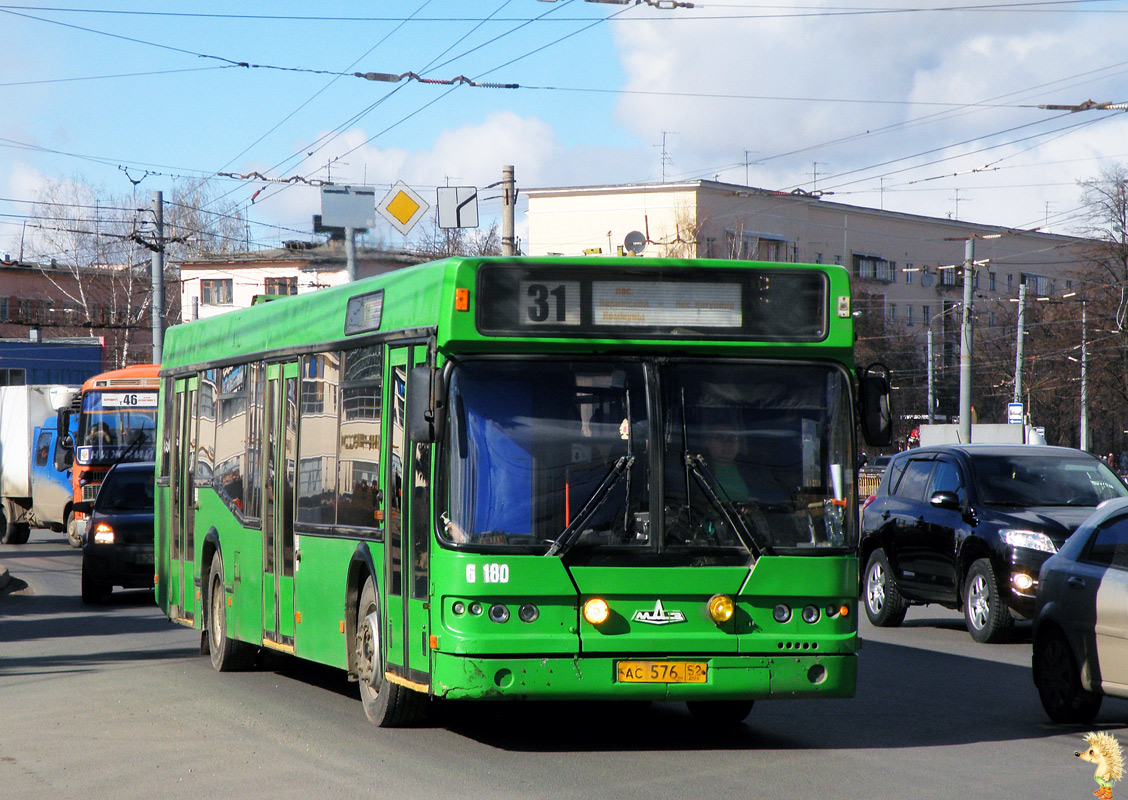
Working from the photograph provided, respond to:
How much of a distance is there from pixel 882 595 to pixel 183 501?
24.4ft

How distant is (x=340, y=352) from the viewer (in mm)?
10492

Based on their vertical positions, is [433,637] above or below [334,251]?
below

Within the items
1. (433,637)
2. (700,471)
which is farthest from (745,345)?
(433,637)

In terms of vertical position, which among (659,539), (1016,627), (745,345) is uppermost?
→ (745,345)

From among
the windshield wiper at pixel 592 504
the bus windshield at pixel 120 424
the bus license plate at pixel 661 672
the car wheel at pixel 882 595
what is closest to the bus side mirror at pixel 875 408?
the windshield wiper at pixel 592 504

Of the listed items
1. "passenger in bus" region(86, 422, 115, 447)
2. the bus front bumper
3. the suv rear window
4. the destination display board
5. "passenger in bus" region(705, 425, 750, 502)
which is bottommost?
the bus front bumper

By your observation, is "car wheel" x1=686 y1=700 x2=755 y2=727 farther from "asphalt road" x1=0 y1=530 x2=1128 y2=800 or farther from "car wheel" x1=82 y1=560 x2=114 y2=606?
"car wheel" x1=82 y1=560 x2=114 y2=606

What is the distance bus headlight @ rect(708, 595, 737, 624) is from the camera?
848 cm

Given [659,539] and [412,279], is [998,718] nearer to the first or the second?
[659,539]

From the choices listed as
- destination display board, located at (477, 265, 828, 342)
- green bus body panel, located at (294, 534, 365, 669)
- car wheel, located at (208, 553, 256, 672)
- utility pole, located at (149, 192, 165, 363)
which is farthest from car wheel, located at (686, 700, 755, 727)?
utility pole, located at (149, 192, 165, 363)

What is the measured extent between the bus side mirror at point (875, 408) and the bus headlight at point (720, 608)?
1206mm

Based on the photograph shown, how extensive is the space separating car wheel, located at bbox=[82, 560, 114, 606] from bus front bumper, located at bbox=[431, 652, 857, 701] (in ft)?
42.2

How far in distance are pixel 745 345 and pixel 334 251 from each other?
205ft

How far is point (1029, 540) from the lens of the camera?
14.7 m
